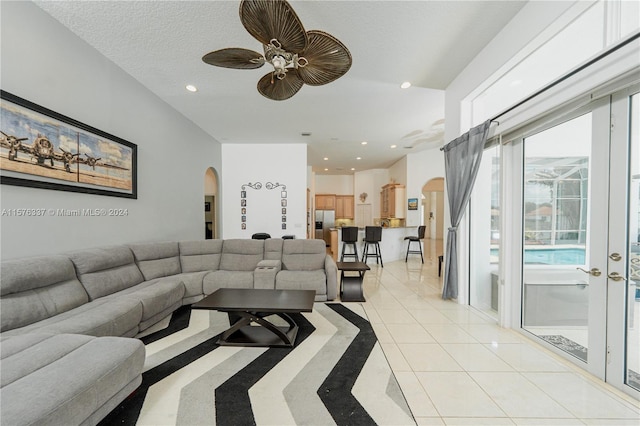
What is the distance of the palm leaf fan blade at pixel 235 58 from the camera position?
6.03 feet

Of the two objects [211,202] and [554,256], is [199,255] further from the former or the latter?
[554,256]

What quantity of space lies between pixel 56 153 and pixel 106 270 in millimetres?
1268

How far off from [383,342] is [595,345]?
1.62m

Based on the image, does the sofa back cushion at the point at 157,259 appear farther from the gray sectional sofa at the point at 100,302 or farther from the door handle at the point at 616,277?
the door handle at the point at 616,277

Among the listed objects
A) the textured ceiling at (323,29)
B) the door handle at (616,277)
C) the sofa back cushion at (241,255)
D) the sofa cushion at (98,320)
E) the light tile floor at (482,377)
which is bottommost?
the light tile floor at (482,377)

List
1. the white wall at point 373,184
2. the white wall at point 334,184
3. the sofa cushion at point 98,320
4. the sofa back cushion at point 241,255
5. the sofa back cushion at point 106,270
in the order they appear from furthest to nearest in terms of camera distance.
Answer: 1. the white wall at point 334,184
2. the white wall at point 373,184
3. the sofa back cushion at point 241,255
4. the sofa back cushion at point 106,270
5. the sofa cushion at point 98,320

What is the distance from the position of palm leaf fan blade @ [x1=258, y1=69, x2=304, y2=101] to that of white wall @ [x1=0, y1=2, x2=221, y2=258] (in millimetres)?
2013

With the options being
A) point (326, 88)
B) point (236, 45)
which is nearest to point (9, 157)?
point (236, 45)

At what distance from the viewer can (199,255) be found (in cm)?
391

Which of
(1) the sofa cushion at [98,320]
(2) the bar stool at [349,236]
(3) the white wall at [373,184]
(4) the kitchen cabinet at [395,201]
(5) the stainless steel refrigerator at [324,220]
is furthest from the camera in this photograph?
(5) the stainless steel refrigerator at [324,220]

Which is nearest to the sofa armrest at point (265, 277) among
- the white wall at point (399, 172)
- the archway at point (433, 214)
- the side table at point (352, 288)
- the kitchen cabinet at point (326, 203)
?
the side table at point (352, 288)

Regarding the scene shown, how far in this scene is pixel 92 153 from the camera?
2750 mm

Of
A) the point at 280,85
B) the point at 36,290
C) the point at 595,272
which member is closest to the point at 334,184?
the point at 280,85

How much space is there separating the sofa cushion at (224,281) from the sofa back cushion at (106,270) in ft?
2.55
